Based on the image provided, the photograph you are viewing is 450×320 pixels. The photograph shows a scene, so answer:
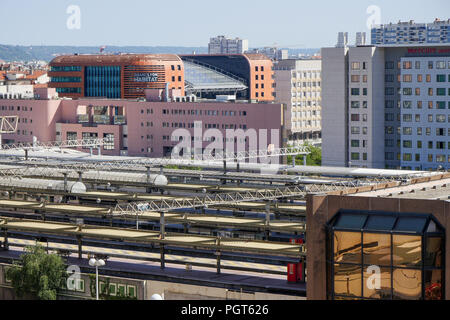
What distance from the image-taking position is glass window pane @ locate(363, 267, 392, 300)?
24.0 meters

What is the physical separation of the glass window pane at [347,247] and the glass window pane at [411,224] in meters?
0.99

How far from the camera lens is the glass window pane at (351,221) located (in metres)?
24.5

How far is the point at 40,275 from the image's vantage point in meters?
32.7

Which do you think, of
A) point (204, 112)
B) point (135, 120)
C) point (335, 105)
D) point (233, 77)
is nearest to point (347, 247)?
point (335, 105)

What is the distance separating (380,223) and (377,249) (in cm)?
63

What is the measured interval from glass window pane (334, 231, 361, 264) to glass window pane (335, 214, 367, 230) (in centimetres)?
17

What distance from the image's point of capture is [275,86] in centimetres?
12938

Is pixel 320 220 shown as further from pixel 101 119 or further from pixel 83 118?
pixel 83 118

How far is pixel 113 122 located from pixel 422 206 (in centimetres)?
8069

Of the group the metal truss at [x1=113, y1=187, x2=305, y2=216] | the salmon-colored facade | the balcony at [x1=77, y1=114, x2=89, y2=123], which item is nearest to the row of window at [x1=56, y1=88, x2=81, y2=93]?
the salmon-colored facade

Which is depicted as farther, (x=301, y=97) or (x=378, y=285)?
(x=301, y=97)

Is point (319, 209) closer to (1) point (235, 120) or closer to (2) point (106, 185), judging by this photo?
(2) point (106, 185)

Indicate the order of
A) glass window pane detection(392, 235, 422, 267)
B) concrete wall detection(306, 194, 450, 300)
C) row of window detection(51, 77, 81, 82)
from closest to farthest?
glass window pane detection(392, 235, 422, 267) → concrete wall detection(306, 194, 450, 300) → row of window detection(51, 77, 81, 82)

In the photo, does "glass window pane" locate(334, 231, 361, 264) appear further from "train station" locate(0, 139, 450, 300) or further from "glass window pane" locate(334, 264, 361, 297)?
"glass window pane" locate(334, 264, 361, 297)
